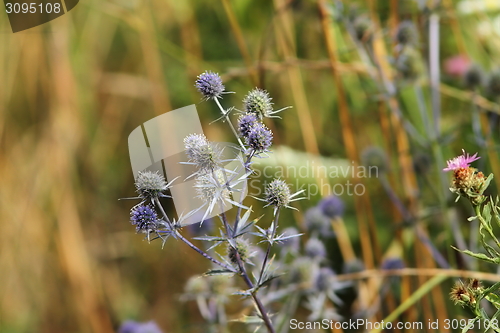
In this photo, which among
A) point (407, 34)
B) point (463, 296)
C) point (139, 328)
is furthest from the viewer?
point (407, 34)

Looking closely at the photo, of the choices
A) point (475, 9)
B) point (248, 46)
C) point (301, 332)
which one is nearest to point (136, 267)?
point (301, 332)

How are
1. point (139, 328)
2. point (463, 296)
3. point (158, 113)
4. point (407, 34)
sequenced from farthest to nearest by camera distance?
point (158, 113)
point (407, 34)
point (139, 328)
point (463, 296)

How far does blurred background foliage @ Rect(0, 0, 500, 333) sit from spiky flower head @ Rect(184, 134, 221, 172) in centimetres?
86

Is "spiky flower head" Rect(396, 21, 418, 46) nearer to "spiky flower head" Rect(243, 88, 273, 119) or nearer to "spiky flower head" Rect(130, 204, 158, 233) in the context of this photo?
"spiky flower head" Rect(243, 88, 273, 119)

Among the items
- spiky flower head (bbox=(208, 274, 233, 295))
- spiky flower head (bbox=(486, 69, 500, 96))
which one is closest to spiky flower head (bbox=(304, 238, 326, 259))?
spiky flower head (bbox=(208, 274, 233, 295))

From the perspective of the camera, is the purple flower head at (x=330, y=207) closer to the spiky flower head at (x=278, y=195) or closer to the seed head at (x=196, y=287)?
the seed head at (x=196, y=287)

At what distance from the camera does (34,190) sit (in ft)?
6.87

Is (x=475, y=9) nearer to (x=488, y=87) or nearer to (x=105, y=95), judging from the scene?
(x=488, y=87)

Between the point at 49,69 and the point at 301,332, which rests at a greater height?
the point at 49,69

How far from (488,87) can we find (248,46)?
1.29 m

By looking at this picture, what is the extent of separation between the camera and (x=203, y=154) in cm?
75

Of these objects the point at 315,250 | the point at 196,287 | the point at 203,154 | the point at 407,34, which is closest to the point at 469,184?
the point at 203,154

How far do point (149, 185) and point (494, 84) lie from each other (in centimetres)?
146

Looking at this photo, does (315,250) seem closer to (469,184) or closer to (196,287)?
(196,287)
